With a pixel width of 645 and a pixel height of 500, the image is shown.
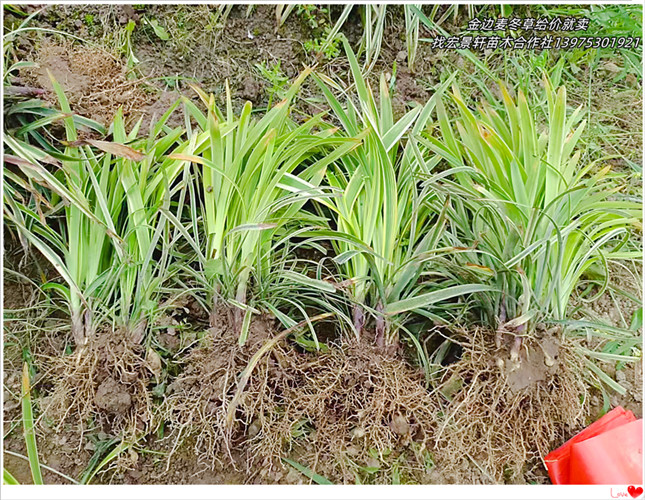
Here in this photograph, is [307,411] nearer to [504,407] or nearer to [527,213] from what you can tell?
[504,407]

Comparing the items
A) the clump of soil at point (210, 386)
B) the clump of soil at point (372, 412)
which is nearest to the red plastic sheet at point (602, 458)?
the clump of soil at point (372, 412)

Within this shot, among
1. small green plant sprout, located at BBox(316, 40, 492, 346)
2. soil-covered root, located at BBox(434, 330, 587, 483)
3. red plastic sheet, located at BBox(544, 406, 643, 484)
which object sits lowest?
red plastic sheet, located at BBox(544, 406, 643, 484)

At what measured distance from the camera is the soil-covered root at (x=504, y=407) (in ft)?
2.98

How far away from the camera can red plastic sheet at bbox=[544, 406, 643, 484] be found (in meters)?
0.91

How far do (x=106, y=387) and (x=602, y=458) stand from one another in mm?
966

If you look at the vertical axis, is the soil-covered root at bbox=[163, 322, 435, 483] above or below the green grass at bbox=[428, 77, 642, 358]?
below

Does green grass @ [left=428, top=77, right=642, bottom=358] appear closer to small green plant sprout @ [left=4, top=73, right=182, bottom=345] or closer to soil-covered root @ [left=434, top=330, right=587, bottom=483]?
soil-covered root @ [left=434, top=330, right=587, bottom=483]

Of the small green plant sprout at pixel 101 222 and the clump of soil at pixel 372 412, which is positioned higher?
the small green plant sprout at pixel 101 222

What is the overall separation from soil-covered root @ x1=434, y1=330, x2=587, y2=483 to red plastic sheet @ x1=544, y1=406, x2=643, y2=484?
0.03m

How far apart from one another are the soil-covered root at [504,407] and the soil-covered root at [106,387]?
23.0 inches

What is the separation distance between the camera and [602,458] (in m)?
0.91

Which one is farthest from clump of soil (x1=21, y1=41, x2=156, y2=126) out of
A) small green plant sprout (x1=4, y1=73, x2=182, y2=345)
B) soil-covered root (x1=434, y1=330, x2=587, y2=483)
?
soil-covered root (x1=434, y1=330, x2=587, y2=483)

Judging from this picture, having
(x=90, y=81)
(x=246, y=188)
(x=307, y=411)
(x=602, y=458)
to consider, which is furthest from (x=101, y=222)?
(x=602, y=458)

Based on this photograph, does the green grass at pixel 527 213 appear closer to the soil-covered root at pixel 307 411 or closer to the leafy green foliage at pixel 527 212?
the leafy green foliage at pixel 527 212
